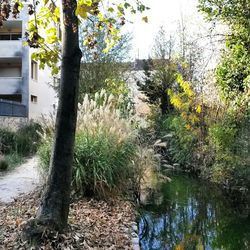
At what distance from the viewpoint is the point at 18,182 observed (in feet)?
28.8

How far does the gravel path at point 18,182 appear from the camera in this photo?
746 centimetres

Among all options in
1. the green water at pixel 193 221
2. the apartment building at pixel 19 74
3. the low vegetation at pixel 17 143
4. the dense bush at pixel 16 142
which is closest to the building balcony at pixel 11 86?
the apartment building at pixel 19 74

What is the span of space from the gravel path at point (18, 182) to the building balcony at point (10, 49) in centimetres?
1788

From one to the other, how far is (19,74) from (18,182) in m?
21.9

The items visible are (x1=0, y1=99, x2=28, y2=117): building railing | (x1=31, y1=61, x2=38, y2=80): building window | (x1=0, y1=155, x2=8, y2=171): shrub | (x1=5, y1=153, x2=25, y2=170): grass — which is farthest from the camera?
(x1=31, y1=61, x2=38, y2=80): building window

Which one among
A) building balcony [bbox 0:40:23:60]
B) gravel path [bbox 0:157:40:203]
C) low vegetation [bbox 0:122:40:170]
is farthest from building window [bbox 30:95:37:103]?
gravel path [bbox 0:157:40:203]

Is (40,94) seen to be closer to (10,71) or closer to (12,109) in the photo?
(10,71)

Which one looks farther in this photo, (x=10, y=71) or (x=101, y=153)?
(x=10, y=71)

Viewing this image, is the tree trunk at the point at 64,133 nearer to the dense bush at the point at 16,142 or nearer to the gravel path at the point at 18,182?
the gravel path at the point at 18,182

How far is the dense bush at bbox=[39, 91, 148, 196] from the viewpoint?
6.58m

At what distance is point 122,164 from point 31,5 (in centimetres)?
353

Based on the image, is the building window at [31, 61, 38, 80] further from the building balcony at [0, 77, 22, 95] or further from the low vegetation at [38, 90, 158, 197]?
the low vegetation at [38, 90, 158, 197]

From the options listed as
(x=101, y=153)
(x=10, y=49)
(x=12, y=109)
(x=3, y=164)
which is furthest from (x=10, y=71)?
(x=101, y=153)

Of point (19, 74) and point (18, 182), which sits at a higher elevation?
point (19, 74)
